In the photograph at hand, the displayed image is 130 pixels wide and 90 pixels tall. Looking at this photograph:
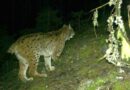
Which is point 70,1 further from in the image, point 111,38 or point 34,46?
point 111,38

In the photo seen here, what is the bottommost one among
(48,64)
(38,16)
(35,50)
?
(48,64)

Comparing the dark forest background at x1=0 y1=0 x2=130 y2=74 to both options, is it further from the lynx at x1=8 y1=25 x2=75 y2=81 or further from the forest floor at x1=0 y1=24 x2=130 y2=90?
the lynx at x1=8 y1=25 x2=75 y2=81

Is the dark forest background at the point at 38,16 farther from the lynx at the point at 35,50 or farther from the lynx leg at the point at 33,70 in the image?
the lynx leg at the point at 33,70

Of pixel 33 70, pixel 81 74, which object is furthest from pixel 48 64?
pixel 81 74

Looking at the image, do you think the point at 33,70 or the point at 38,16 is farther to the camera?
the point at 38,16

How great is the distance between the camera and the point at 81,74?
9984 millimetres

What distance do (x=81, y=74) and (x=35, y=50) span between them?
1.33m

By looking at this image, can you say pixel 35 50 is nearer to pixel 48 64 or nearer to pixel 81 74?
pixel 48 64

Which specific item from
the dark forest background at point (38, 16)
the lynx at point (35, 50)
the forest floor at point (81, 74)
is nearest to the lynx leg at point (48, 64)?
the lynx at point (35, 50)

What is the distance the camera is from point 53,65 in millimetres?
11336

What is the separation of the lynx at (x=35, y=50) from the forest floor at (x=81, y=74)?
25cm

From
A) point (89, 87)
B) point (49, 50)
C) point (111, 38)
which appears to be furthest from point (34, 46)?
point (111, 38)

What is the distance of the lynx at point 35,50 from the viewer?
1052 centimetres

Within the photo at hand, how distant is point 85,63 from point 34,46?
1.26 meters
